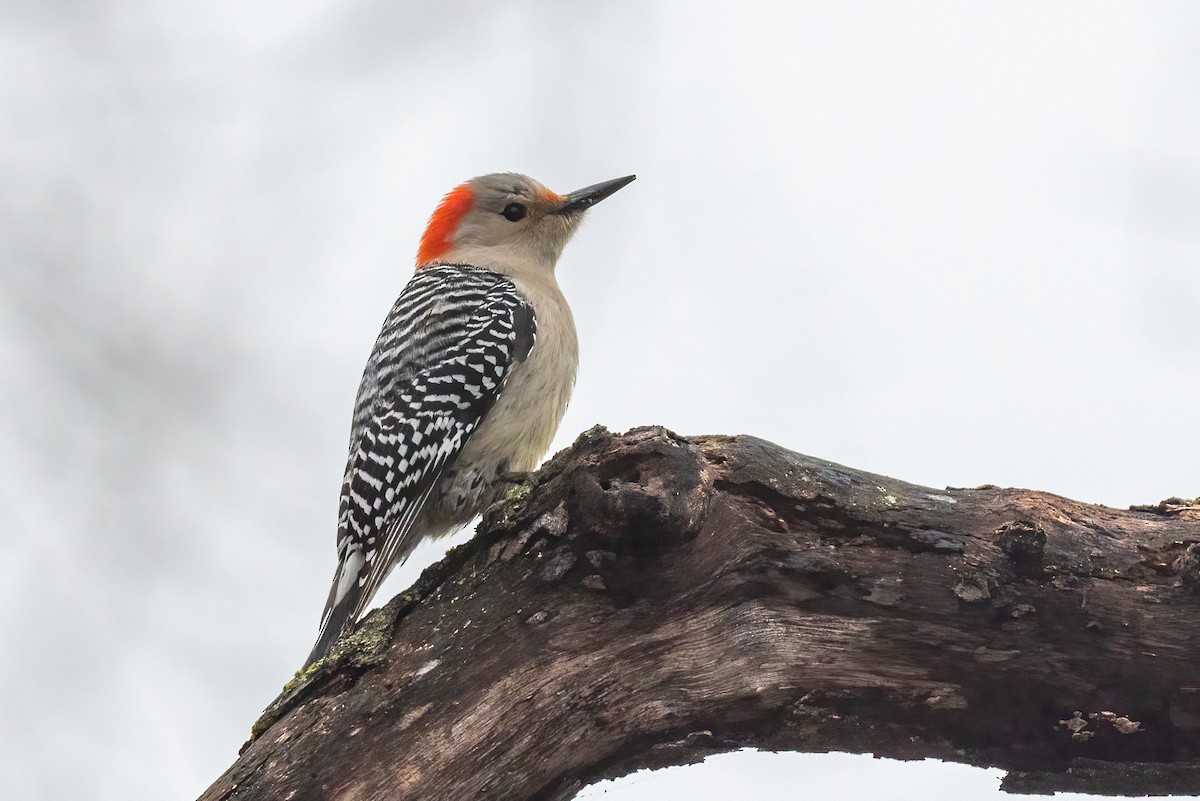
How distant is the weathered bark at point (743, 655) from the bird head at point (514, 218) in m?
3.93

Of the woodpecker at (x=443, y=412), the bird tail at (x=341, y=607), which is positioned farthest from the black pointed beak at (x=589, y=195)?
the bird tail at (x=341, y=607)

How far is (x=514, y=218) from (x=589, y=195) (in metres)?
0.56

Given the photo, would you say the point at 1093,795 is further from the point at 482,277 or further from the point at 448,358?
the point at 482,277

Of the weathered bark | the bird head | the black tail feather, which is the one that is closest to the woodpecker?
the black tail feather

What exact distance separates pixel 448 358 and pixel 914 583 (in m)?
3.11

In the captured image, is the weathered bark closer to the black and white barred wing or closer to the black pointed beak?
the black and white barred wing

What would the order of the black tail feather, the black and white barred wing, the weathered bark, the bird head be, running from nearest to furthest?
the weathered bark
the black tail feather
the black and white barred wing
the bird head

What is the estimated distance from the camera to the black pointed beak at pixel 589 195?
7.46 m

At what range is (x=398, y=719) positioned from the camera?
3391mm

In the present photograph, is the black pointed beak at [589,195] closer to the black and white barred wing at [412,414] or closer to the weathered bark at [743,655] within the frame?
the black and white barred wing at [412,414]

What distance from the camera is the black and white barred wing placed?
5.41m

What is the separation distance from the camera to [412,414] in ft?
18.6

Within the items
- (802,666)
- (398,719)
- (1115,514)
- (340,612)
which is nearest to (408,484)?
(340,612)

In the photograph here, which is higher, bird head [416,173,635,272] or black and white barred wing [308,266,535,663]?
bird head [416,173,635,272]
